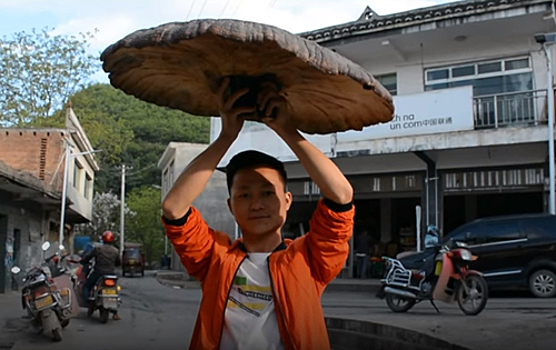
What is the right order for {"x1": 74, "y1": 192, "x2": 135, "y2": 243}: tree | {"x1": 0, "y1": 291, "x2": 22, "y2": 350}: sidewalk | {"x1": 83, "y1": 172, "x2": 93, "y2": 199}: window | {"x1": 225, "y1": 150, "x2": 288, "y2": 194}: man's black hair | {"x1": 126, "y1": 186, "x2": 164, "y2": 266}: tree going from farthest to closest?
{"x1": 74, "y1": 192, "x2": 135, "y2": 243}: tree → {"x1": 126, "y1": 186, "x2": 164, "y2": 266}: tree → {"x1": 83, "y1": 172, "x2": 93, "y2": 199}: window → {"x1": 0, "y1": 291, "x2": 22, "y2": 350}: sidewalk → {"x1": 225, "y1": 150, "x2": 288, "y2": 194}: man's black hair

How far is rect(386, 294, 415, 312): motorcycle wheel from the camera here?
34.0 feet

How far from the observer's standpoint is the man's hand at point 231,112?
8.06 feet

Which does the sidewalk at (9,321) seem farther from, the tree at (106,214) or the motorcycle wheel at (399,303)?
the tree at (106,214)

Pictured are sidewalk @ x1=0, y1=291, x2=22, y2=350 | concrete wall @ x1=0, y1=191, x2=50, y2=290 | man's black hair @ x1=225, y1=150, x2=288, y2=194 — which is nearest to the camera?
man's black hair @ x1=225, y1=150, x2=288, y2=194

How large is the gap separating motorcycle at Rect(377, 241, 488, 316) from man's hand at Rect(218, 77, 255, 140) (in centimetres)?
782

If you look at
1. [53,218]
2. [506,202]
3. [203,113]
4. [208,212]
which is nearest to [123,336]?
[203,113]

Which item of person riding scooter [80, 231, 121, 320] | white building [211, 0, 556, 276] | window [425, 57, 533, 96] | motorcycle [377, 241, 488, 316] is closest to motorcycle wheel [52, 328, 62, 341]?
person riding scooter [80, 231, 121, 320]

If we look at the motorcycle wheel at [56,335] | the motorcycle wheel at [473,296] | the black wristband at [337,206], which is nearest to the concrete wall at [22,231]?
the motorcycle wheel at [56,335]

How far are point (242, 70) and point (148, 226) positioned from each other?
42.7 m

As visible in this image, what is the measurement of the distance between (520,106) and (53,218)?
18796 mm

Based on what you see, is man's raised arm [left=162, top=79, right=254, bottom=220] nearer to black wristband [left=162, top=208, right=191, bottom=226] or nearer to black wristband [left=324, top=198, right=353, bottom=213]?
black wristband [left=162, top=208, right=191, bottom=226]

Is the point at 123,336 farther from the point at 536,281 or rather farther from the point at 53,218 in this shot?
the point at 53,218

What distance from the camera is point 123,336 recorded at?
8.85 m

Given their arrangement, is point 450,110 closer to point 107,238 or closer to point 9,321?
point 107,238
